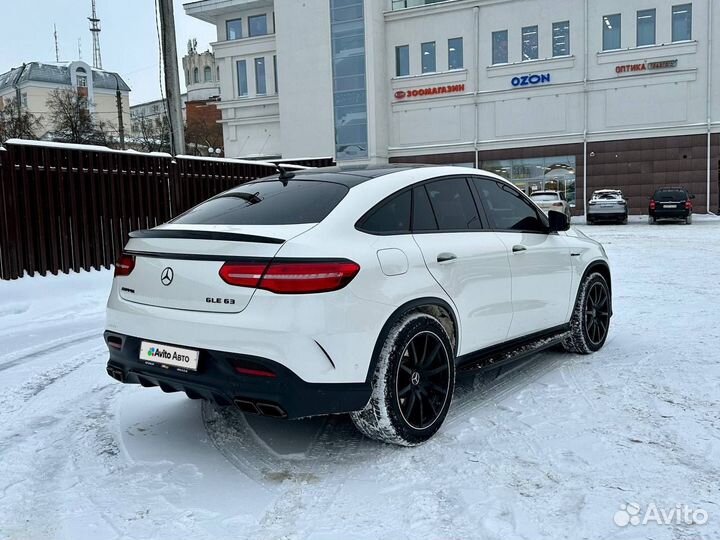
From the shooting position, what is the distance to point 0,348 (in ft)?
19.7

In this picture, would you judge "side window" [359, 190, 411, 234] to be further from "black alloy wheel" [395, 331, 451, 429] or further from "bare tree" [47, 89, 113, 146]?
"bare tree" [47, 89, 113, 146]

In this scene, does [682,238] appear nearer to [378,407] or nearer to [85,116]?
[378,407]

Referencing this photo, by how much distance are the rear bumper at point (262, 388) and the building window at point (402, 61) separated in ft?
113

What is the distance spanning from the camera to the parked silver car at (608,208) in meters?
26.2

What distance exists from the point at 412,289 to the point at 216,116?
7365 cm

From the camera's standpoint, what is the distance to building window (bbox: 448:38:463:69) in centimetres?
3422

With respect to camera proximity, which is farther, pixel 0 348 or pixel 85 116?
pixel 85 116

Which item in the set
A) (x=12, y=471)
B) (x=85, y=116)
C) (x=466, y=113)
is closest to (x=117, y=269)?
(x=12, y=471)

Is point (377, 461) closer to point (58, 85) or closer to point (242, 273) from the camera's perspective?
point (242, 273)

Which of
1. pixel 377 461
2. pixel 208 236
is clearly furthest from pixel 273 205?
pixel 377 461

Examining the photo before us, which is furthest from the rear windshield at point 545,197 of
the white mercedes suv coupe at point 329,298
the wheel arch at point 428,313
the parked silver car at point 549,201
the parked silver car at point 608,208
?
the wheel arch at point 428,313

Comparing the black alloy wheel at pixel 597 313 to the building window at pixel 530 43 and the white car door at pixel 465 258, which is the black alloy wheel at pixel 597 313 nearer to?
the white car door at pixel 465 258

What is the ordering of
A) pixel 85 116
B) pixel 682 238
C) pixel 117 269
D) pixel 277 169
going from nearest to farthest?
pixel 117 269
pixel 277 169
pixel 682 238
pixel 85 116

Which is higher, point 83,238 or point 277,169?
point 277,169
